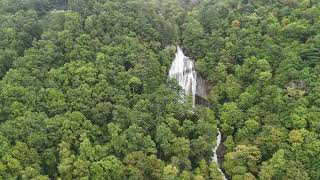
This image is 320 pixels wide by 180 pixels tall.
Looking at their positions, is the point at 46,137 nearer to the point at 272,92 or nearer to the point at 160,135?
the point at 160,135

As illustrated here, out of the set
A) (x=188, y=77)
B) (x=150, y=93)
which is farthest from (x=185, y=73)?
(x=150, y=93)

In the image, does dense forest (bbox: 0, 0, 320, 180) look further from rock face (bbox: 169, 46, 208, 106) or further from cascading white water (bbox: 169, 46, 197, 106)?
cascading white water (bbox: 169, 46, 197, 106)

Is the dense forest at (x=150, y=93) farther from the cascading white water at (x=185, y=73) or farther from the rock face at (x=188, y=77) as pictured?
the cascading white water at (x=185, y=73)

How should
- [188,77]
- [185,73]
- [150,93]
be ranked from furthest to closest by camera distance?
[185,73], [188,77], [150,93]

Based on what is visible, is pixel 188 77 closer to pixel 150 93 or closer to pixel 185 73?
pixel 185 73

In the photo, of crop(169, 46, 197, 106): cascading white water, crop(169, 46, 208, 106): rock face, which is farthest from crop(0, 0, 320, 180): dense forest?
crop(169, 46, 197, 106): cascading white water

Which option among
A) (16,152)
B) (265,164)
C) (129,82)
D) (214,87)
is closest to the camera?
(16,152)

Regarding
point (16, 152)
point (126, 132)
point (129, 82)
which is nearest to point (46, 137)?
point (16, 152)

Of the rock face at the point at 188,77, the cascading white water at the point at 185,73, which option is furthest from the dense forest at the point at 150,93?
the cascading white water at the point at 185,73
